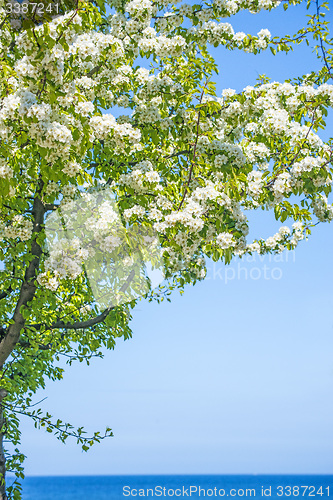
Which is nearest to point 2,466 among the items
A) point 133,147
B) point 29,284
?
point 29,284

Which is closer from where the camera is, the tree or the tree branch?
the tree

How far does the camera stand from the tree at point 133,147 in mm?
5840

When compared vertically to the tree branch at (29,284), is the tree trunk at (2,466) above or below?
below

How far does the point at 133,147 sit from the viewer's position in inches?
323

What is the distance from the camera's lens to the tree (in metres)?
5.84

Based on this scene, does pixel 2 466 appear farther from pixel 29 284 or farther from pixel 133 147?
pixel 133 147

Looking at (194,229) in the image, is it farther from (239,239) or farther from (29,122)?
→ (29,122)

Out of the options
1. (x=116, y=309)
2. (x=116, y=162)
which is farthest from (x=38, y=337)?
(x=116, y=162)

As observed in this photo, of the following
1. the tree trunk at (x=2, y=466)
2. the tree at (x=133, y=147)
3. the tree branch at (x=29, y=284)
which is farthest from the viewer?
the tree trunk at (x=2, y=466)

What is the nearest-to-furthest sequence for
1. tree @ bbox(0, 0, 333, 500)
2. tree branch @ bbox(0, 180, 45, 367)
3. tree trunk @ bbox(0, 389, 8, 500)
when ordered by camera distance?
tree @ bbox(0, 0, 333, 500), tree branch @ bbox(0, 180, 45, 367), tree trunk @ bbox(0, 389, 8, 500)

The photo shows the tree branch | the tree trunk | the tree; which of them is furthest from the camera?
the tree trunk

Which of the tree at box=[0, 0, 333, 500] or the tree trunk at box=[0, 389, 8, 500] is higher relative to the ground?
the tree at box=[0, 0, 333, 500]

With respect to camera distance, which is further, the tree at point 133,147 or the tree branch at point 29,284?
the tree branch at point 29,284

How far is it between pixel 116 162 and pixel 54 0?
2312mm
